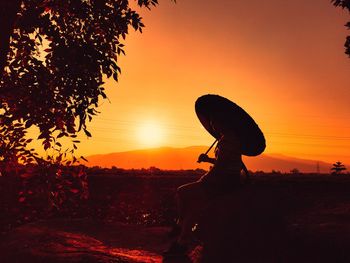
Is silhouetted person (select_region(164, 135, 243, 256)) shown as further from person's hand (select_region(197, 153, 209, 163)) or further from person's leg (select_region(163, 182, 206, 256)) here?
person's hand (select_region(197, 153, 209, 163))

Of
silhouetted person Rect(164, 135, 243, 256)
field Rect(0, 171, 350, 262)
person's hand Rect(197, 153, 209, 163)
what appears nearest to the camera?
field Rect(0, 171, 350, 262)

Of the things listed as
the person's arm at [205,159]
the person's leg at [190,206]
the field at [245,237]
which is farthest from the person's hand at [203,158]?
the field at [245,237]

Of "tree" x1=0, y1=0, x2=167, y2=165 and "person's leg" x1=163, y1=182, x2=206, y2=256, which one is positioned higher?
"tree" x1=0, y1=0, x2=167, y2=165

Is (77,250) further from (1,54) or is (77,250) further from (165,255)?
(1,54)

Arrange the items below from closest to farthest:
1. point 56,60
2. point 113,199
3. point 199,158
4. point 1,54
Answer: point 1,54
point 56,60
point 199,158
point 113,199

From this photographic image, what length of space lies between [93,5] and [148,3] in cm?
115

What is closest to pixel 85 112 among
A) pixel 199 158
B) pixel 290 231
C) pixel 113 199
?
pixel 199 158

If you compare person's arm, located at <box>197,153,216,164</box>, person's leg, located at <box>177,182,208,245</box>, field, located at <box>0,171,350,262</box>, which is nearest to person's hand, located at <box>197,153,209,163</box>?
person's arm, located at <box>197,153,216,164</box>

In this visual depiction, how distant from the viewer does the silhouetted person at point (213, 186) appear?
878cm

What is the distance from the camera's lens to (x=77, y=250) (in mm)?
8422

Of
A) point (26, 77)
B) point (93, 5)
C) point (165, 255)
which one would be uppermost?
point (93, 5)

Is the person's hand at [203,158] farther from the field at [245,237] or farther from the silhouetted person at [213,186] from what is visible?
the field at [245,237]

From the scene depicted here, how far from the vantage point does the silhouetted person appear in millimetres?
8781

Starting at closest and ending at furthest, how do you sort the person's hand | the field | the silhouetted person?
the field < the silhouetted person < the person's hand
